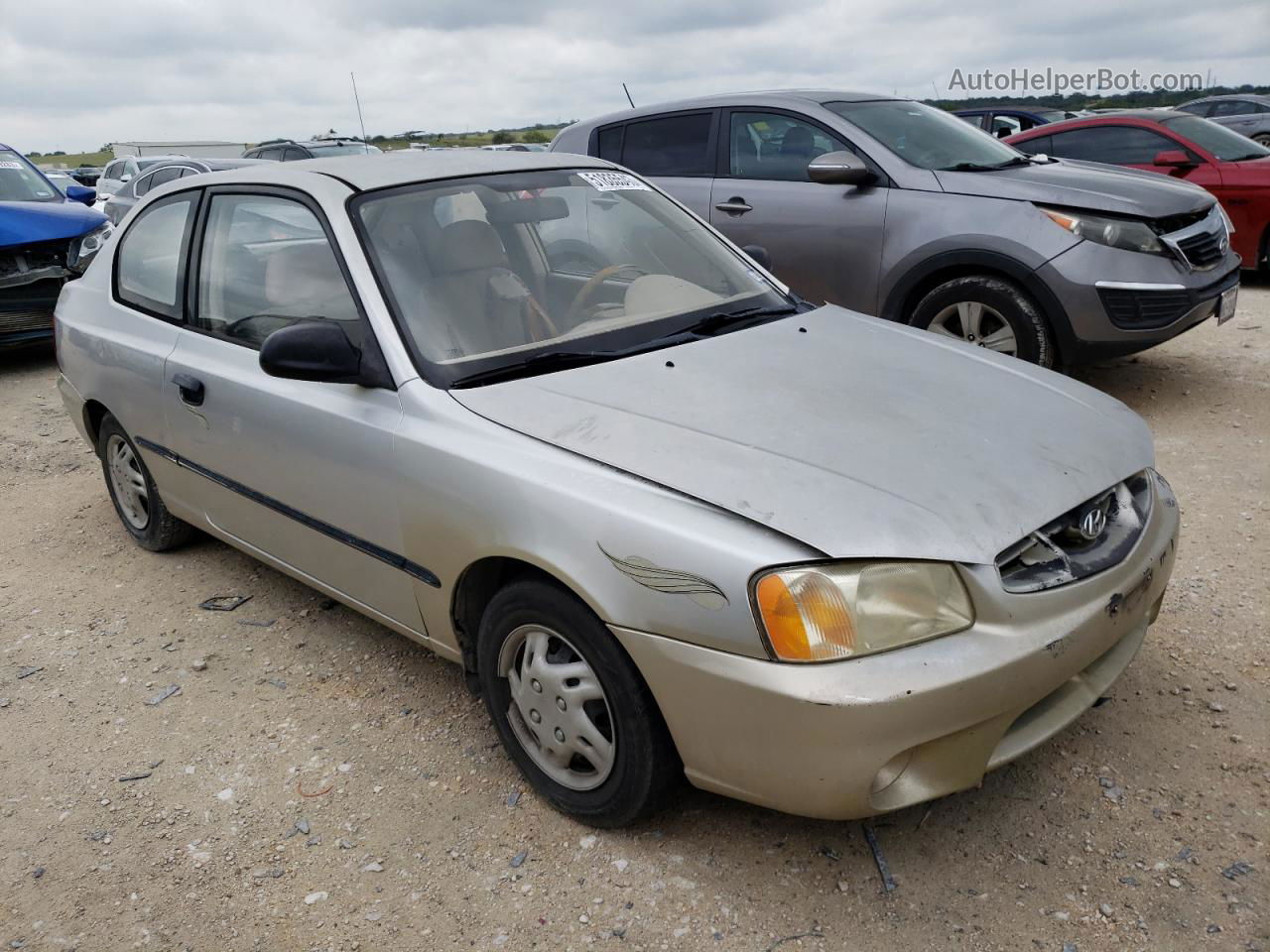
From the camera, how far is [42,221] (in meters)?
8.35

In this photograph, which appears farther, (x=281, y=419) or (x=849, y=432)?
(x=281, y=419)

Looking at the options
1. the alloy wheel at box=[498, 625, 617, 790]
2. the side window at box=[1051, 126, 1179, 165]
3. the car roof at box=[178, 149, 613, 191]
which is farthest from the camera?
the side window at box=[1051, 126, 1179, 165]

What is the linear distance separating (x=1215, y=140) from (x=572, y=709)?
8626mm

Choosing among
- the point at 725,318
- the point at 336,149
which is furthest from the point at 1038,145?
the point at 336,149

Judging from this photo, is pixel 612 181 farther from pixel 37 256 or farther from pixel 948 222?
pixel 37 256

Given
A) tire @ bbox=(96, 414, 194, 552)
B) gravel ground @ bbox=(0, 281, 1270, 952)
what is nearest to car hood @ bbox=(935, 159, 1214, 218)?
gravel ground @ bbox=(0, 281, 1270, 952)

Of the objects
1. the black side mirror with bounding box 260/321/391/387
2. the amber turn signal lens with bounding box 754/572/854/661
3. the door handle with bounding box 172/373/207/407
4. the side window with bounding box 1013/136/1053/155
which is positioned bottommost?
the amber turn signal lens with bounding box 754/572/854/661

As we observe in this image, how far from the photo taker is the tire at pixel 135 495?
4.32 meters

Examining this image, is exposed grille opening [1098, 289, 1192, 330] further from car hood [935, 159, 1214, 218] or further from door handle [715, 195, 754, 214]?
door handle [715, 195, 754, 214]

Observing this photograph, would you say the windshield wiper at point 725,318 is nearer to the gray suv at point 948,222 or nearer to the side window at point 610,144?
the gray suv at point 948,222

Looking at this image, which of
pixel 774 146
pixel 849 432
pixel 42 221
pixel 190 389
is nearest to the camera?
pixel 849 432

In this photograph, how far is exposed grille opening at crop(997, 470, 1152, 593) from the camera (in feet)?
7.33

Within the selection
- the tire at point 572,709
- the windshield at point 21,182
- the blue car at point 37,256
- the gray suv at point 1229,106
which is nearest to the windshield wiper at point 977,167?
the tire at point 572,709

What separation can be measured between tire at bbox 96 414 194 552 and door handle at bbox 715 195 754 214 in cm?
357
